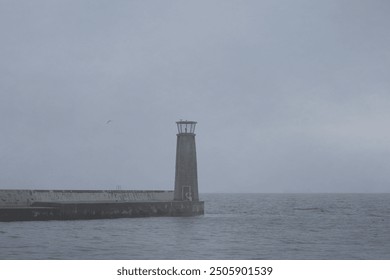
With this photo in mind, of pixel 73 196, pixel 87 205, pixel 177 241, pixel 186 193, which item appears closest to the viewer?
pixel 177 241

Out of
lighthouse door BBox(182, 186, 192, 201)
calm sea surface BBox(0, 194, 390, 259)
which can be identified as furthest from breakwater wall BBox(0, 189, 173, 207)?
lighthouse door BBox(182, 186, 192, 201)

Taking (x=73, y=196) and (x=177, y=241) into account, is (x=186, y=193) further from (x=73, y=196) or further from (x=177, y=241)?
(x=177, y=241)

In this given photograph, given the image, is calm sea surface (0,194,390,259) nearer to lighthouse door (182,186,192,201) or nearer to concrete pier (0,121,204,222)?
concrete pier (0,121,204,222)

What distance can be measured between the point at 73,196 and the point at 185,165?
31.4 ft

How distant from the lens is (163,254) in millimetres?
31656

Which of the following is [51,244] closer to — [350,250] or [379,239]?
[350,250]

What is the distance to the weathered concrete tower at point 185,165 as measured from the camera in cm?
5509

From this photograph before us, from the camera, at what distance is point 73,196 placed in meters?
53.9

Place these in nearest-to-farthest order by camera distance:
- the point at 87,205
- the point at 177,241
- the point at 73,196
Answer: the point at 177,241, the point at 87,205, the point at 73,196

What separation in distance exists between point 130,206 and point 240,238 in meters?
15.6

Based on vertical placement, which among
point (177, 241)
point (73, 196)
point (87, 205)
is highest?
point (73, 196)

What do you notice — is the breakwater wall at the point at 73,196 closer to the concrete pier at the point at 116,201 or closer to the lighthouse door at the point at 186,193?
the concrete pier at the point at 116,201

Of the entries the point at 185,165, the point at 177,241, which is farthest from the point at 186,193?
the point at 177,241
